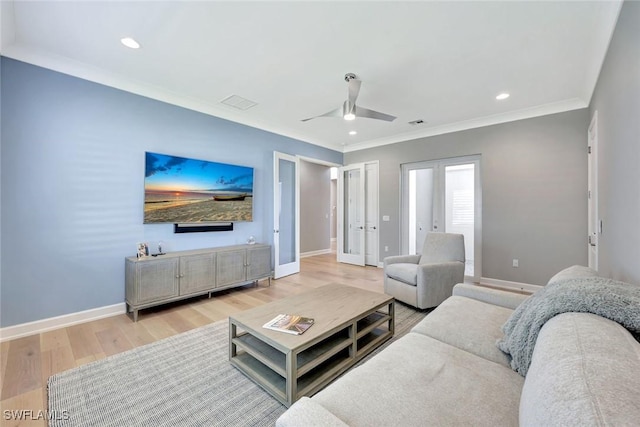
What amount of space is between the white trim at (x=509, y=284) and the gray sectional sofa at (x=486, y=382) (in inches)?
109

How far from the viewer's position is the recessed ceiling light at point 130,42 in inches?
90.8

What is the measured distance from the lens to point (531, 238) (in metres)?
3.93

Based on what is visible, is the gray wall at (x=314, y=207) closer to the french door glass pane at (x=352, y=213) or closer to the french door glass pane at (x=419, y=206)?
the french door glass pane at (x=352, y=213)

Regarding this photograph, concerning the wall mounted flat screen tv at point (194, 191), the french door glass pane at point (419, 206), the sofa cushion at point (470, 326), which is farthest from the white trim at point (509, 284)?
the wall mounted flat screen tv at point (194, 191)

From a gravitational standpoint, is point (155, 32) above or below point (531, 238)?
above

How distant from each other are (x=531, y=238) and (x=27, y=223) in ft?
20.1

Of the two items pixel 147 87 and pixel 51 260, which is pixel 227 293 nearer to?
pixel 51 260

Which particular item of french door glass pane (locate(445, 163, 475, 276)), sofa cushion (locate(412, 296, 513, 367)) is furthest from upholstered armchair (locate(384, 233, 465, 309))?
french door glass pane (locate(445, 163, 475, 276))

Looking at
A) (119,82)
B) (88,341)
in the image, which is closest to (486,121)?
(119,82)

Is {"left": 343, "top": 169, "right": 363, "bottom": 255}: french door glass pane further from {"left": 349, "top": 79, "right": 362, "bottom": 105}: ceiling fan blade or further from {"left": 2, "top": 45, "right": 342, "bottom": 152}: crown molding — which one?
{"left": 349, "top": 79, "right": 362, "bottom": 105}: ceiling fan blade

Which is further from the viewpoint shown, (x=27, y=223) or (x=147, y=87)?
(x=147, y=87)

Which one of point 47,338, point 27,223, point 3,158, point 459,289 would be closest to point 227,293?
point 47,338

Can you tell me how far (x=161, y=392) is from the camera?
68.2 inches

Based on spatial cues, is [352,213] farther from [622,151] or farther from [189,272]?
[622,151]
